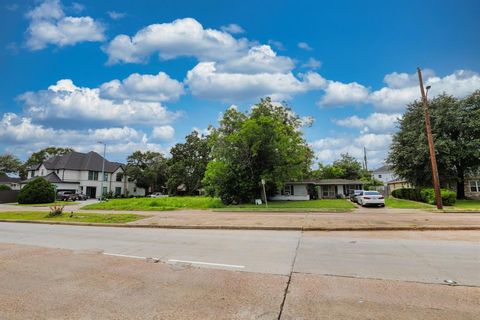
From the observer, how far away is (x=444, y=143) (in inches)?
1117

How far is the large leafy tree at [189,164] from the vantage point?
224 feet

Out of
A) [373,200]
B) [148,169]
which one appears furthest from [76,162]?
[373,200]

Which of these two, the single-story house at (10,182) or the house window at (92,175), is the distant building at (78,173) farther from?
the single-story house at (10,182)

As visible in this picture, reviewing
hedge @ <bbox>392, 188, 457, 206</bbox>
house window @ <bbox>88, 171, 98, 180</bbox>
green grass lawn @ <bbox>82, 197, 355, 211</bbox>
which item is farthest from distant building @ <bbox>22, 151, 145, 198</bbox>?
hedge @ <bbox>392, 188, 457, 206</bbox>

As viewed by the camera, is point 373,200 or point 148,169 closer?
point 373,200

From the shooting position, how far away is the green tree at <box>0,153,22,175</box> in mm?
79375

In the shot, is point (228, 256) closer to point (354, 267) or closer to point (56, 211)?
point (354, 267)

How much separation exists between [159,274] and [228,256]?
2.09 metres

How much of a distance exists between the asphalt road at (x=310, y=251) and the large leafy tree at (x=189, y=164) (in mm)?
55414

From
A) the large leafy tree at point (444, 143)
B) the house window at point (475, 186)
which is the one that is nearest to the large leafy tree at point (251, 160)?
the large leafy tree at point (444, 143)

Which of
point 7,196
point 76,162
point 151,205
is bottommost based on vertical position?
point 151,205

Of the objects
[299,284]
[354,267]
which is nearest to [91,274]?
[299,284]

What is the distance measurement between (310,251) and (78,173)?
61952 millimetres

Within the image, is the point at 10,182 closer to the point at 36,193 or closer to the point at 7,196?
the point at 7,196
